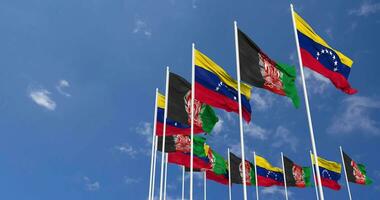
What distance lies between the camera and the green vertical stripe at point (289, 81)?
17.1 m

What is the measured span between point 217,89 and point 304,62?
14.4 feet

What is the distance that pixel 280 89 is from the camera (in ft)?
55.6

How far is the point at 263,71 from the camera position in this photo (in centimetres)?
1686

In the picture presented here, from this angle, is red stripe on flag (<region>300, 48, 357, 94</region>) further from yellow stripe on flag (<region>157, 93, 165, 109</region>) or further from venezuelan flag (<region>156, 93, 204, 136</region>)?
yellow stripe on flag (<region>157, 93, 165, 109</region>)

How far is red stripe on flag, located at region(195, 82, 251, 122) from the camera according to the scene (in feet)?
60.2

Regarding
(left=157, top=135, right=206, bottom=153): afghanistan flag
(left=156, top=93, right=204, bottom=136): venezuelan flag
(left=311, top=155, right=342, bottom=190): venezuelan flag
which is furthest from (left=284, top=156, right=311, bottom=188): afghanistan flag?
(left=156, top=93, right=204, bottom=136): venezuelan flag

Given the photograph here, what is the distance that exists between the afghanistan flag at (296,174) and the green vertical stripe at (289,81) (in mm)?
21802

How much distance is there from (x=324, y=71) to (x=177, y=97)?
28.7ft

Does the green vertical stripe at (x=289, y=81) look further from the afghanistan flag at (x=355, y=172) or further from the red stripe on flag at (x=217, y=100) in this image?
the afghanistan flag at (x=355, y=172)

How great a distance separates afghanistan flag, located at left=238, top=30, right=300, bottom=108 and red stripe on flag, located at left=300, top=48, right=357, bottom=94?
132 cm

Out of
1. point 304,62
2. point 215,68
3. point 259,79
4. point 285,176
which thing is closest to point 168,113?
point 215,68

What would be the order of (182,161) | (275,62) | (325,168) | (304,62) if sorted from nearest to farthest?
(304,62)
(275,62)
(182,161)
(325,168)

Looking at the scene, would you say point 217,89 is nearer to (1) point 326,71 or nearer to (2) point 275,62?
(2) point 275,62

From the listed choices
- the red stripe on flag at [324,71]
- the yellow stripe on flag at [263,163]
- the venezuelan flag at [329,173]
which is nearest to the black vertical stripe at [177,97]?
the red stripe on flag at [324,71]
